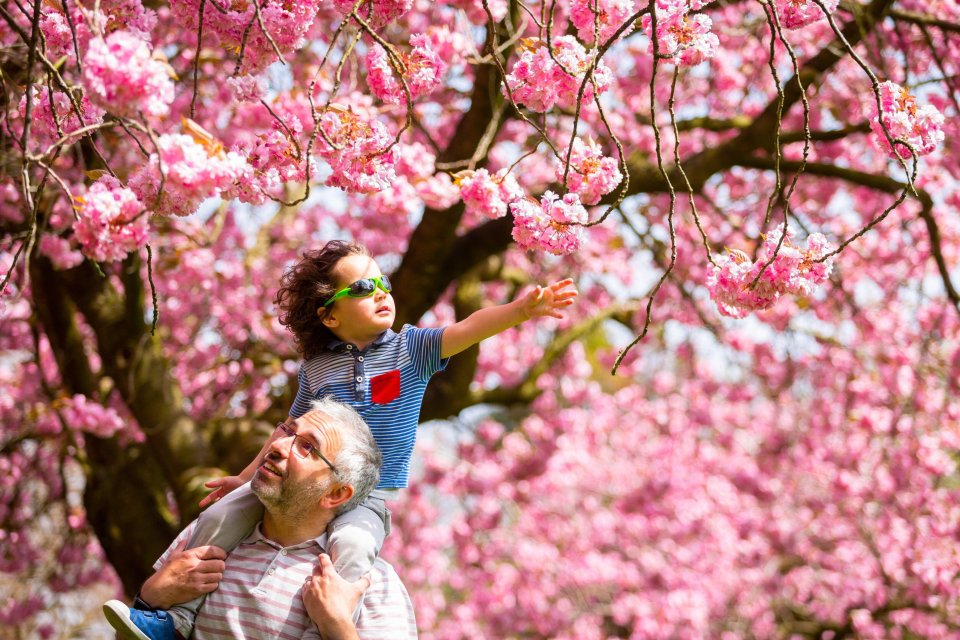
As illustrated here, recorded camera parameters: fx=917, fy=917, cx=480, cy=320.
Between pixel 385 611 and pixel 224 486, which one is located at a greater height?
pixel 224 486

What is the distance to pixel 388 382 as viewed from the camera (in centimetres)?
211

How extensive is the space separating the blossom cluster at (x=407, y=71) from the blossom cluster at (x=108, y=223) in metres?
0.80

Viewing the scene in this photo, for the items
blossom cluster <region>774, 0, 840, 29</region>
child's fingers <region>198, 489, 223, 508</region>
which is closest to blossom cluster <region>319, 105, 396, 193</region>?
child's fingers <region>198, 489, 223, 508</region>

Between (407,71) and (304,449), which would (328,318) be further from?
(407,71)

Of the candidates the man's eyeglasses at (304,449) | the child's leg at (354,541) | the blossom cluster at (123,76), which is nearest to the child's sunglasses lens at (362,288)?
the man's eyeglasses at (304,449)

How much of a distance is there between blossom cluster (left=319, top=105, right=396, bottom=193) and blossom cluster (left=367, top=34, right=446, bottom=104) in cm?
15

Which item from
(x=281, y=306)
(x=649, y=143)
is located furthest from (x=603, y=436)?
(x=281, y=306)

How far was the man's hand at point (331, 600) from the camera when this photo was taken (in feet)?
5.77

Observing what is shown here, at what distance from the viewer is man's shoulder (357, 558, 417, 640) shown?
74.0 inches

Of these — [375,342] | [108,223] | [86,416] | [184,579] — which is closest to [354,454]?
[375,342]

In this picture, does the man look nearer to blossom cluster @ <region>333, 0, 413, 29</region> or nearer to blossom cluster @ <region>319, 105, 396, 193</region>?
blossom cluster @ <region>319, 105, 396, 193</region>

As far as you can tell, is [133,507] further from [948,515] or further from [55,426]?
[948,515]

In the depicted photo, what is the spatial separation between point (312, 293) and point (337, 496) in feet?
1.64

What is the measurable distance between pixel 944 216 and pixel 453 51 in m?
4.67
